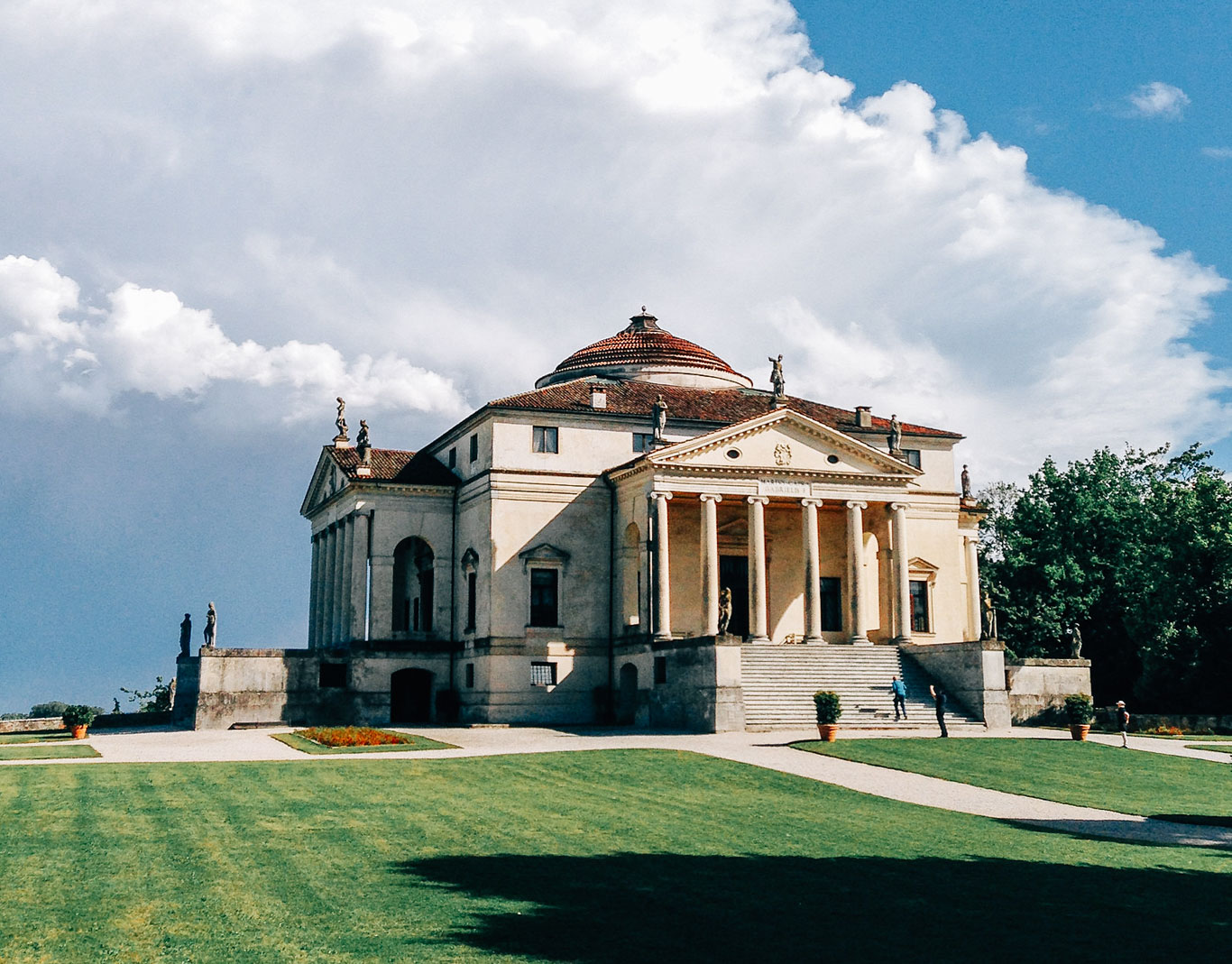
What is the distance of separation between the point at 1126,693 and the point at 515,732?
3709 centimetres

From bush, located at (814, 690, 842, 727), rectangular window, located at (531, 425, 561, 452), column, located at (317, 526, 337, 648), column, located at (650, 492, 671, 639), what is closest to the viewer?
bush, located at (814, 690, 842, 727)

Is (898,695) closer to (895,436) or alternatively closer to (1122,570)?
(895,436)

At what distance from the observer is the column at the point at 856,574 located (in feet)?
161

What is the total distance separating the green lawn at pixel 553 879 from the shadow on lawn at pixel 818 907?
49mm

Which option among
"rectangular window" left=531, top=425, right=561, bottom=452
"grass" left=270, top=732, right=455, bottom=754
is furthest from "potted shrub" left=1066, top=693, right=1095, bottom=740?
"rectangular window" left=531, top=425, right=561, bottom=452

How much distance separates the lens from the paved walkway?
23.1m

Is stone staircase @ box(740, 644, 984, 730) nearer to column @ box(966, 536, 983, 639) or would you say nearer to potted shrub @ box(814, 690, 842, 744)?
potted shrub @ box(814, 690, 842, 744)

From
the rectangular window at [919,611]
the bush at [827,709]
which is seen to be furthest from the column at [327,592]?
the bush at [827,709]

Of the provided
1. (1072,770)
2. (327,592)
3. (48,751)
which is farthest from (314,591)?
(1072,770)

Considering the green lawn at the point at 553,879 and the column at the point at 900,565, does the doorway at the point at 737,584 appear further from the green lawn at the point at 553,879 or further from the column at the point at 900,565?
the green lawn at the point at 553,879

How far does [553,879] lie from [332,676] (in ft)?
122

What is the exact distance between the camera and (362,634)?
54.5 m

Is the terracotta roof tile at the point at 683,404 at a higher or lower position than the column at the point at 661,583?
higher

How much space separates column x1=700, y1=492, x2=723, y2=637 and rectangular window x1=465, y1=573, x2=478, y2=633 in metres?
10.3
